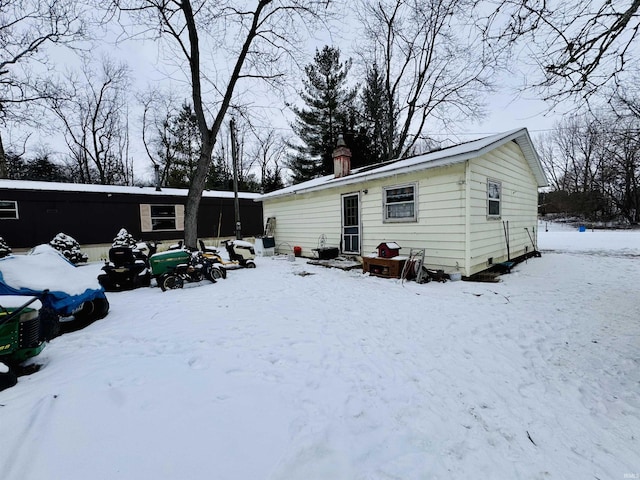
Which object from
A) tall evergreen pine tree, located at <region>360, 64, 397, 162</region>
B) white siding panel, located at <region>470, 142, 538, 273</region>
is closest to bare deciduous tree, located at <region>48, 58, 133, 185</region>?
tall evergreen pine tree, located at <region>360, 64, 397, 162</region>

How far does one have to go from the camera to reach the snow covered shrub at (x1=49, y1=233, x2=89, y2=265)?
1009 centimetres

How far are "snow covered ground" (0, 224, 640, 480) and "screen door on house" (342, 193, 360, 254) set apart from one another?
466 cm

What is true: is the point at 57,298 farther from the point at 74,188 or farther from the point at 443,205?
the point at 74,188

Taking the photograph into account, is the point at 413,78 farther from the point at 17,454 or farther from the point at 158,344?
the point at 17,454

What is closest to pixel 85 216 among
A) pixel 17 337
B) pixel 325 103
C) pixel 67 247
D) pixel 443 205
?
pixel 67 247

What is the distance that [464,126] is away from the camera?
679 inches

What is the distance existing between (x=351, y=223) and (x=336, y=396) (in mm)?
7136

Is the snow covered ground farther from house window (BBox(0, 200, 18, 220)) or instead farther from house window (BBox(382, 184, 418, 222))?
house window (BBox(0, 200, 18, 220))

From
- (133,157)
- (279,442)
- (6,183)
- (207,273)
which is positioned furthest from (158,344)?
(133,157)

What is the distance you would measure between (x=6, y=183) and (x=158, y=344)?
13235mm

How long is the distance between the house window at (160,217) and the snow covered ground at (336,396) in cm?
1038

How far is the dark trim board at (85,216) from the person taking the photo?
10.9 m

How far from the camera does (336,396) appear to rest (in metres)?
2.32

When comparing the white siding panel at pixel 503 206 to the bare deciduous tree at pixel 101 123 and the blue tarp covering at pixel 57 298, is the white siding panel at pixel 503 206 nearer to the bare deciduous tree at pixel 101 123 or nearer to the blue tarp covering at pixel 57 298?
the blue tarp covering at pixel 57 298
